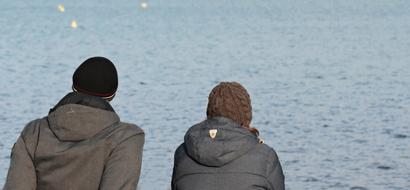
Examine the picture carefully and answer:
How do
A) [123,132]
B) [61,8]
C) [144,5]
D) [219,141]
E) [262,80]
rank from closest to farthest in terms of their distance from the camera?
1. [123,132]
2. [219,141]
3. [262,80]
4. [61,8]
5. [144,5]

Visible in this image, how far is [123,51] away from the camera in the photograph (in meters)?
52.9

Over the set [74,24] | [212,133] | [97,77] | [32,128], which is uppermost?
[97,77]

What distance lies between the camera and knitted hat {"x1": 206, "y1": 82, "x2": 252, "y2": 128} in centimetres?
568

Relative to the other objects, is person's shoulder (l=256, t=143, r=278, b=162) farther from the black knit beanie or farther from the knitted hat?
the black knit beanie

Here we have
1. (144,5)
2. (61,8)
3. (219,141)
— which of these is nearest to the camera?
(219,141)

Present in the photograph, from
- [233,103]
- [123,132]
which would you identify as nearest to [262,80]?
[233,103]

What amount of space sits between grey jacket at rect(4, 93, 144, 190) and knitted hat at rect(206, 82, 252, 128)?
0.78 m

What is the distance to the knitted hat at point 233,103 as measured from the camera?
5.68m

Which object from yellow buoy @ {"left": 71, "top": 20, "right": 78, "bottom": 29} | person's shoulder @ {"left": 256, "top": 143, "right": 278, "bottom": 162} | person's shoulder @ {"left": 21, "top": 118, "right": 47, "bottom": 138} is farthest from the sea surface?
person's shoulder @ {"left": 21, "top": 118, "right": 47, "bottom": 138}

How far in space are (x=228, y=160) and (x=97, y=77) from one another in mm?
1014

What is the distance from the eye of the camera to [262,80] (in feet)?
122

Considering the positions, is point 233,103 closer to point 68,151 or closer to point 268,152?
point 268,152

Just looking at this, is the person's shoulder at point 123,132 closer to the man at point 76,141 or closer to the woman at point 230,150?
the man at point 76,141

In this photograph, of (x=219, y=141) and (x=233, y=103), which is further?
(x=219, y=141)
